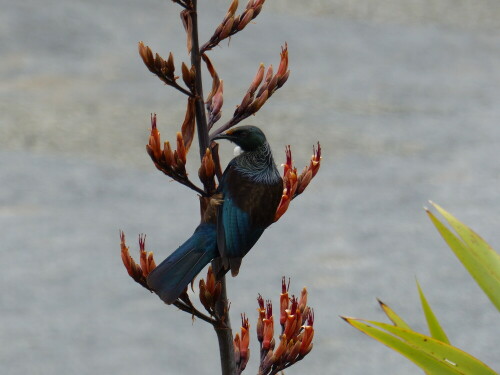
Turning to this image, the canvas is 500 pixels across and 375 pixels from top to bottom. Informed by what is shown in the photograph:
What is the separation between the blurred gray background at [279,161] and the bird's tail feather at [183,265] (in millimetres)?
3161

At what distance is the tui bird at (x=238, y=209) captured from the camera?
241cm

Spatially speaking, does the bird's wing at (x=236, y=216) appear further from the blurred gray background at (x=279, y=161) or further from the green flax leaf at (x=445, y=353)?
the blurred gray background at (x=279, y=161)

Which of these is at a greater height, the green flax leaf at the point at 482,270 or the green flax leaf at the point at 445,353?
the green flax leaf at the point at 482,270

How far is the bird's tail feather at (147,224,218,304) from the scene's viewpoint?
230 cm

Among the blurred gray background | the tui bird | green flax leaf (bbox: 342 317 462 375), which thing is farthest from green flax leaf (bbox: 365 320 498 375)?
the blurred gray background

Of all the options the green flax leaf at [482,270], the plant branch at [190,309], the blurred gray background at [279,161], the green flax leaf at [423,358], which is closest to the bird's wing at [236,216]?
the plant branch at [190,309]

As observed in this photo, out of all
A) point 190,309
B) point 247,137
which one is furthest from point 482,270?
point 190,309

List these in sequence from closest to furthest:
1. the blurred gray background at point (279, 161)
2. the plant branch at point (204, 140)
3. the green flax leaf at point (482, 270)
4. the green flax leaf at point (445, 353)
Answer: the plant branch at point (204, 140)
the green flax leaf at point (445, 353)
the green flax leaf at point (482, 270)
the blurred gray background at point (279, 161)

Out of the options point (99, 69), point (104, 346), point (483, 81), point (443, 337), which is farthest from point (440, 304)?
point (99, 69)

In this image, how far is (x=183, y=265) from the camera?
2.38 metres

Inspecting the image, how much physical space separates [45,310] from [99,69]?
3.33 m

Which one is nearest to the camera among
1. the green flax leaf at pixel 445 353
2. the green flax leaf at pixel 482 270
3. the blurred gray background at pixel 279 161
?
the green flax leaf at pixel 445 353

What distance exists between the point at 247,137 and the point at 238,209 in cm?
17

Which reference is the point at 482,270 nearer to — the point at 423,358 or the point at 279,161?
the point at 423,358
